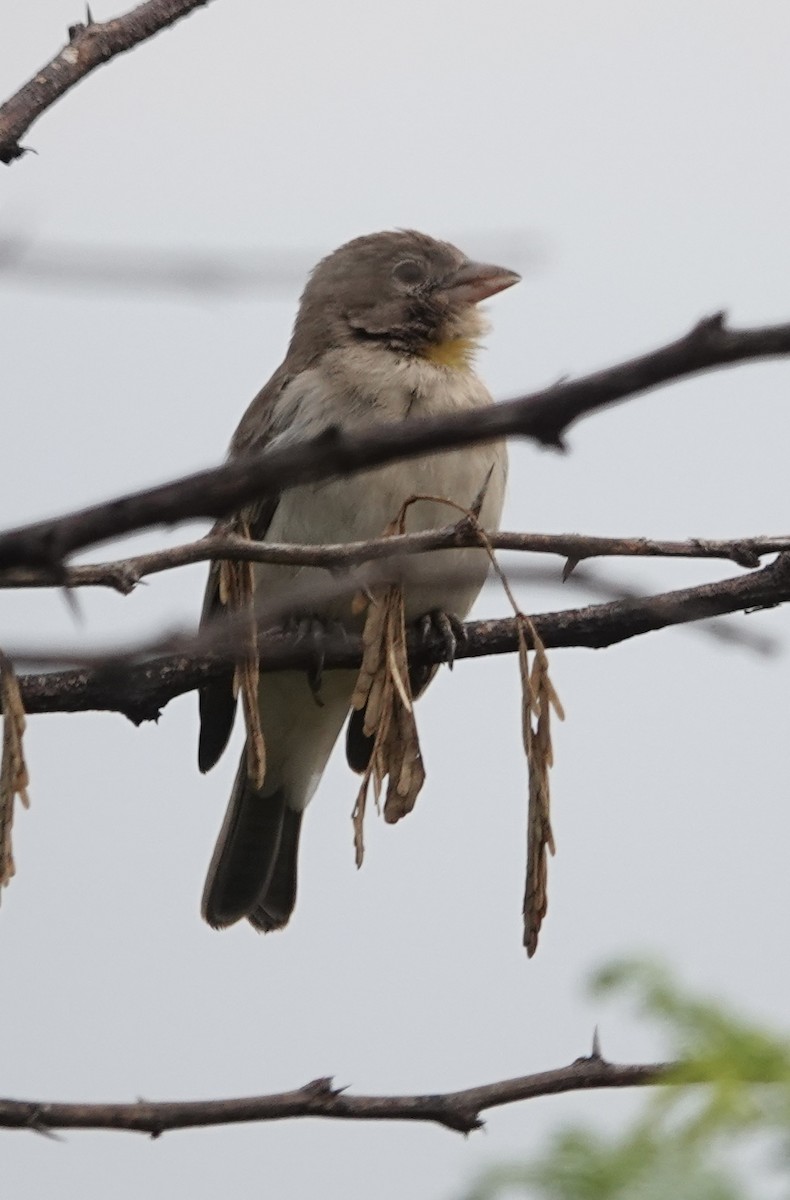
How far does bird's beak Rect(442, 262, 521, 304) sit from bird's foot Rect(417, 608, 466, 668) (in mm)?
1529

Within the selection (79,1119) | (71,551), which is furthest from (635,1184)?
(71,551)

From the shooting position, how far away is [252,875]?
6582 millimetres

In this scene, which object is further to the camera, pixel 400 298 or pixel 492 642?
pixel 400 298

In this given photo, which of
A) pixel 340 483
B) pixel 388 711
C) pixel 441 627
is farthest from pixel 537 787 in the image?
pixel 340 483

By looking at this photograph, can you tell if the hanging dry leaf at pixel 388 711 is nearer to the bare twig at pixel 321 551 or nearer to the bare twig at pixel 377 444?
the bare twig at pixel 321 551

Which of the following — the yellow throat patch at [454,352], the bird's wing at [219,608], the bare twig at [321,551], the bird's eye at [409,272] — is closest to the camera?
the bare twig at [321,551]

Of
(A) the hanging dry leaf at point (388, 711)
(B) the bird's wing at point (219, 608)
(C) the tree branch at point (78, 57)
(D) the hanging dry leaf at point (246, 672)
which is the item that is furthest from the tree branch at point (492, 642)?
(B) the bird's wing at point (219, 608)

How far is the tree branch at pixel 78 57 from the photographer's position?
3.40 meters

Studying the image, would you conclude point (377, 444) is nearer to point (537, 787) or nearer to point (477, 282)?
point (537, 787)

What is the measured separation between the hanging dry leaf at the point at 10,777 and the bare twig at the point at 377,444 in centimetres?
115

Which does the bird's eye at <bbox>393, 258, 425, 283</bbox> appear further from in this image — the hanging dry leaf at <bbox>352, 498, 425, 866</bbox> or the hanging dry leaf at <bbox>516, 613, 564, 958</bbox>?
the hanging dry leaf at <bbox>516, 613, 564, 958</bbox>

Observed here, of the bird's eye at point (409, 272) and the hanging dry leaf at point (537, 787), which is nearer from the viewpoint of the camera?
the hanging dry leaf at point (537, 787)

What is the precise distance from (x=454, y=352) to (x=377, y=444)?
5079mm

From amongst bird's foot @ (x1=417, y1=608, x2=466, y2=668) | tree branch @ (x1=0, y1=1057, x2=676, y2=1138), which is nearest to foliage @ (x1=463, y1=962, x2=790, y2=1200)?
tree branch @ (x1=0, y1=1057, x2=676, y2=1138)
